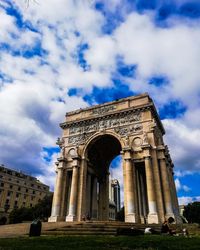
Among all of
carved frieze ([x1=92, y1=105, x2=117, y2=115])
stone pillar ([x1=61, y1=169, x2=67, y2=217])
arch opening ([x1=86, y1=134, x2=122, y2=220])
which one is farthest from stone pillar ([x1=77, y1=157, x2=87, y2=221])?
carved frieze ([x1=92, y1=105, x2=117, y2=115])

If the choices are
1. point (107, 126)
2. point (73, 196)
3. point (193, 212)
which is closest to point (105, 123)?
point (107, 126)

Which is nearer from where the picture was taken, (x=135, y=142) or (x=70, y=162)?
(x=135, y=142)

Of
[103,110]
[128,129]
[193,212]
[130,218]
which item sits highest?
[103,110]

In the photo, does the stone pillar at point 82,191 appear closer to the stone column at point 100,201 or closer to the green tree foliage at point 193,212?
the stone column at point 100,201

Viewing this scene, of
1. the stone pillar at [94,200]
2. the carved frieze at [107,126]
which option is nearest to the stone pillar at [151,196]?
the carved frieze at [107,126]

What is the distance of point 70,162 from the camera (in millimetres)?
34188

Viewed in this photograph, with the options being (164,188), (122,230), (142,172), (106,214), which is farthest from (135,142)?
(122,230)

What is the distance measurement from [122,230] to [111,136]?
20.0 meters

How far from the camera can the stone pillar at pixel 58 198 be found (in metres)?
30.6

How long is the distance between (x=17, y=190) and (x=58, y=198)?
146 feet

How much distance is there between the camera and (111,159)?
40281mm

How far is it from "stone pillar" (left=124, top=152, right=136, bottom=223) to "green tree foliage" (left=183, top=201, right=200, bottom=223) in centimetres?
4503

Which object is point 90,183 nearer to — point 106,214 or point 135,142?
point 106,214

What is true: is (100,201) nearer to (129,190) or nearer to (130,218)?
(129,190)
